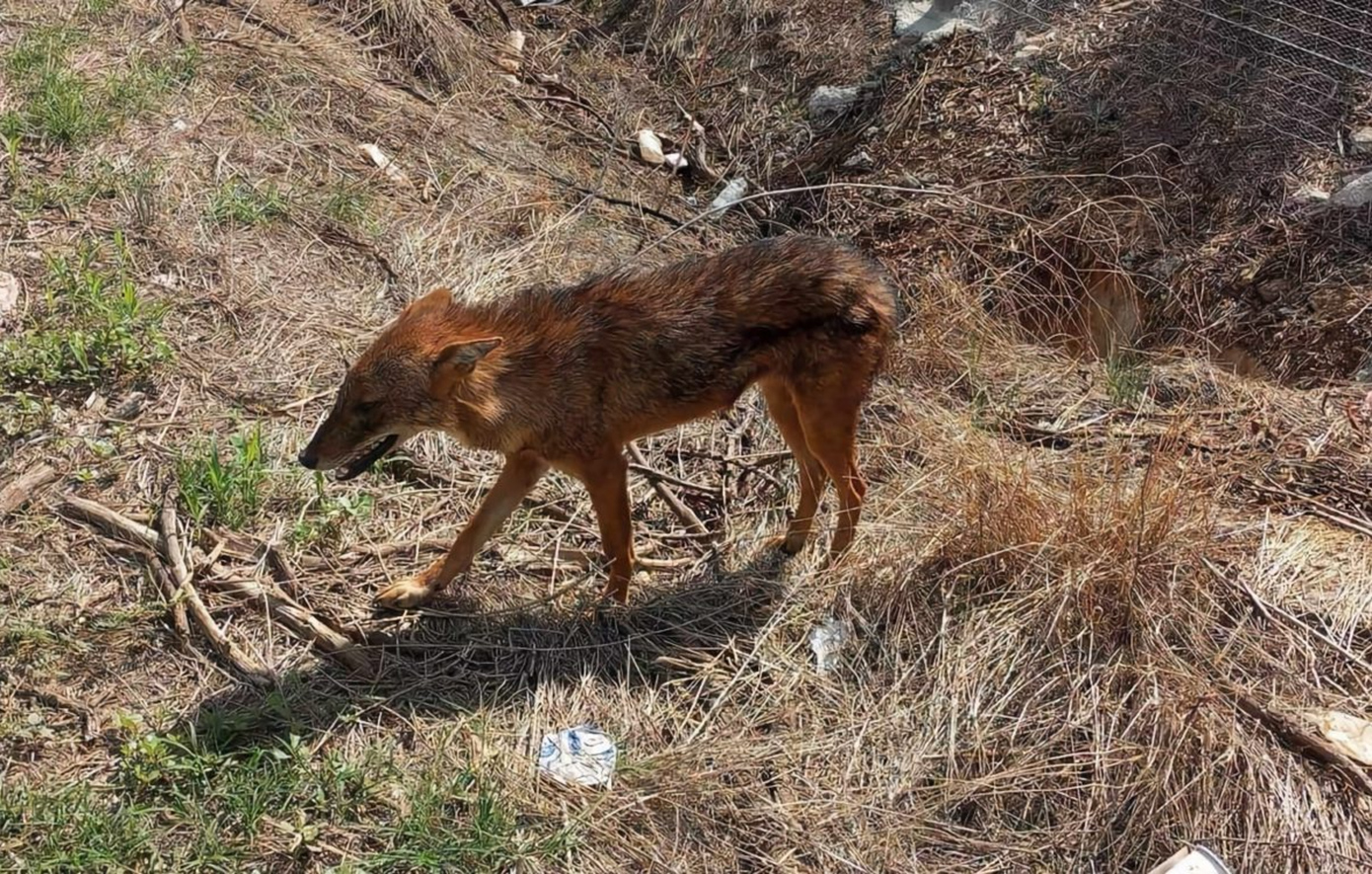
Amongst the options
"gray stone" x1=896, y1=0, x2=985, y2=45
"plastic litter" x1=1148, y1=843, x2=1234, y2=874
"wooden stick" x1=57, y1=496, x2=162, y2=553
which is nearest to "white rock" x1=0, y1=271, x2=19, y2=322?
"wooden stick" x1=57, y1=496, x2=162, y2=553

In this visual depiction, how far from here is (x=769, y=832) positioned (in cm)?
384

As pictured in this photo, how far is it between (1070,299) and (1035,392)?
113cm

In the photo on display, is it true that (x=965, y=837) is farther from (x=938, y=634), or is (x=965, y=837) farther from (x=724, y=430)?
(x=724, y=430)

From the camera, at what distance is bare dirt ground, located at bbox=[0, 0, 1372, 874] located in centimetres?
381

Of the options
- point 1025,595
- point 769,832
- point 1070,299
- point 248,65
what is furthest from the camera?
point 248,65

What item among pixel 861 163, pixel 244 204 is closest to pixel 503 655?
pixel 244 204

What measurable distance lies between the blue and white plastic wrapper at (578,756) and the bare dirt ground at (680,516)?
0.08 m

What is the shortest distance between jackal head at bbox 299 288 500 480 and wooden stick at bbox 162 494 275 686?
2.13 feet

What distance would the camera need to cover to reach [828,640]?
182 inches

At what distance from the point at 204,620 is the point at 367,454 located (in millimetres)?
851

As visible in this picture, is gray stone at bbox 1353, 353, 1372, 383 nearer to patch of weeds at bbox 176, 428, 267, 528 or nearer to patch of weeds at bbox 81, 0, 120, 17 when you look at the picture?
patch of weeds at bbox 176, 428, 267, 528

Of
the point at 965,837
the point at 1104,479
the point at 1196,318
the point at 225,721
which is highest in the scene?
the point at 225,721

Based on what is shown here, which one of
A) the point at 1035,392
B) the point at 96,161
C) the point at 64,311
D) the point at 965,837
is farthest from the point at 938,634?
the point at 96,161

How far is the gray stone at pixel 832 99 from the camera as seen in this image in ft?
29.1
